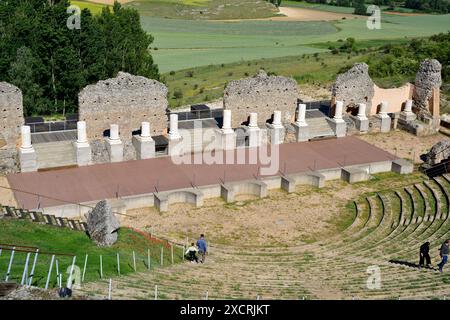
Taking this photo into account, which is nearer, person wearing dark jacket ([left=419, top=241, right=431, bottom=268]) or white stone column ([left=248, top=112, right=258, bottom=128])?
person wearing dark jacket ([left=419, top=241, right=431, bottom=268])

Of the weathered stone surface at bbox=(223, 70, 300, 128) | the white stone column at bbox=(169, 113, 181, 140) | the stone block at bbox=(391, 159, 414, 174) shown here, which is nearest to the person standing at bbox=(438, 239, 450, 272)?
the stone block at bbox=(391, 159, 414, 174)

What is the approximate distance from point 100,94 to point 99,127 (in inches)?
80.9

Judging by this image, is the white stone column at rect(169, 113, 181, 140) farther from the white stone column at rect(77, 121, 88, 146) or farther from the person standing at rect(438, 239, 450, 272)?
the person standing at rect(438, 239, 450, 272)

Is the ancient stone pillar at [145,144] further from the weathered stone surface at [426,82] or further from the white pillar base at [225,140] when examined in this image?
the weathered stone surface at [426,82]

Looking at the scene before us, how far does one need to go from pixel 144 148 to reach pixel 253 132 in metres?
7.34

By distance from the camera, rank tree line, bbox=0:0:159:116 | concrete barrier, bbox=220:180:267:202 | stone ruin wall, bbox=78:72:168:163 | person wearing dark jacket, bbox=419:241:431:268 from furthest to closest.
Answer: tree line, bbox=0:0:159:116 → stone ruin wall, bbox=78:72:168:163 → concrete barrier, bbox=220:180:267:202 → person wearing dark jacket, bbox=419:241:431:268

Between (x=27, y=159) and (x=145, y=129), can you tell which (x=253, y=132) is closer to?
(x=145, y=129)

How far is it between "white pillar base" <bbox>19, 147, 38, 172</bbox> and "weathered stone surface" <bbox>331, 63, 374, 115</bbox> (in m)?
21.4

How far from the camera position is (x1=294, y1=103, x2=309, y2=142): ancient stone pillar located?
41.5m

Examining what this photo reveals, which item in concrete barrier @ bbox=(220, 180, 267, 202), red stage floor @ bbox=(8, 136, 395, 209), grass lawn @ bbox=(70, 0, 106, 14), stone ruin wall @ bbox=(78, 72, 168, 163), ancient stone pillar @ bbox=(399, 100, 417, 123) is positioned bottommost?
concrete barrier @ bbox=(220, 180, 267, 202)

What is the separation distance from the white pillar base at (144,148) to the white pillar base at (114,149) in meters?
1.12

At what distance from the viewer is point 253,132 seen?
40.0 m

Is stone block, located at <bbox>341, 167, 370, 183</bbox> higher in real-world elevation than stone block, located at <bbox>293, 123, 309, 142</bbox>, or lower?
lower

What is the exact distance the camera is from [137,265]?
22.9 metres
